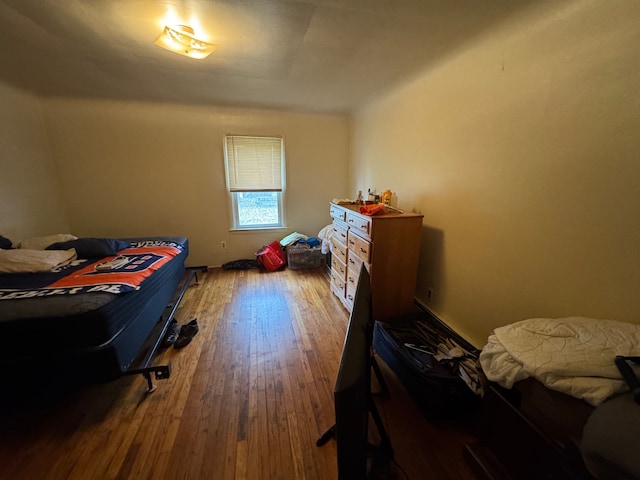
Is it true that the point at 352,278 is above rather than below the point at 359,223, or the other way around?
below

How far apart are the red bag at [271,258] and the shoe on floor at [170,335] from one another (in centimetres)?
155

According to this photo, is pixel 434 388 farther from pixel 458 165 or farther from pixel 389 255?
pixel 458 165

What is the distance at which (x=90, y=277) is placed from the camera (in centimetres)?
177

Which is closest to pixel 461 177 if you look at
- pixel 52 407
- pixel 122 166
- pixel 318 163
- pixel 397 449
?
pixel 397 449

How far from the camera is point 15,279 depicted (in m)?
1.78

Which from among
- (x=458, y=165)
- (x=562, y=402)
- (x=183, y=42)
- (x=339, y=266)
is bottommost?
(x=339, y=266)

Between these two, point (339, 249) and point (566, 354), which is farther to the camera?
point (339, 249)

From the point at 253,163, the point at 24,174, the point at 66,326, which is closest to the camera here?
the point at 66,326

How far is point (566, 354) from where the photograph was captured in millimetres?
934

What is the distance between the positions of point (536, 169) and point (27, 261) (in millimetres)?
3521

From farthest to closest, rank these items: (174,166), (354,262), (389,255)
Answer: (174,166) → (354,262) → (389,255)

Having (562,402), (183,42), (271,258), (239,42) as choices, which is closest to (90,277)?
(183,42)

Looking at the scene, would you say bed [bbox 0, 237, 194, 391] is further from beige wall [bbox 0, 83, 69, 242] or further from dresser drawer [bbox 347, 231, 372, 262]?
dresser drawer [bbox 347, 231, 372, 262]

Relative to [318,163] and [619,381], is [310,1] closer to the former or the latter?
[619,381]
